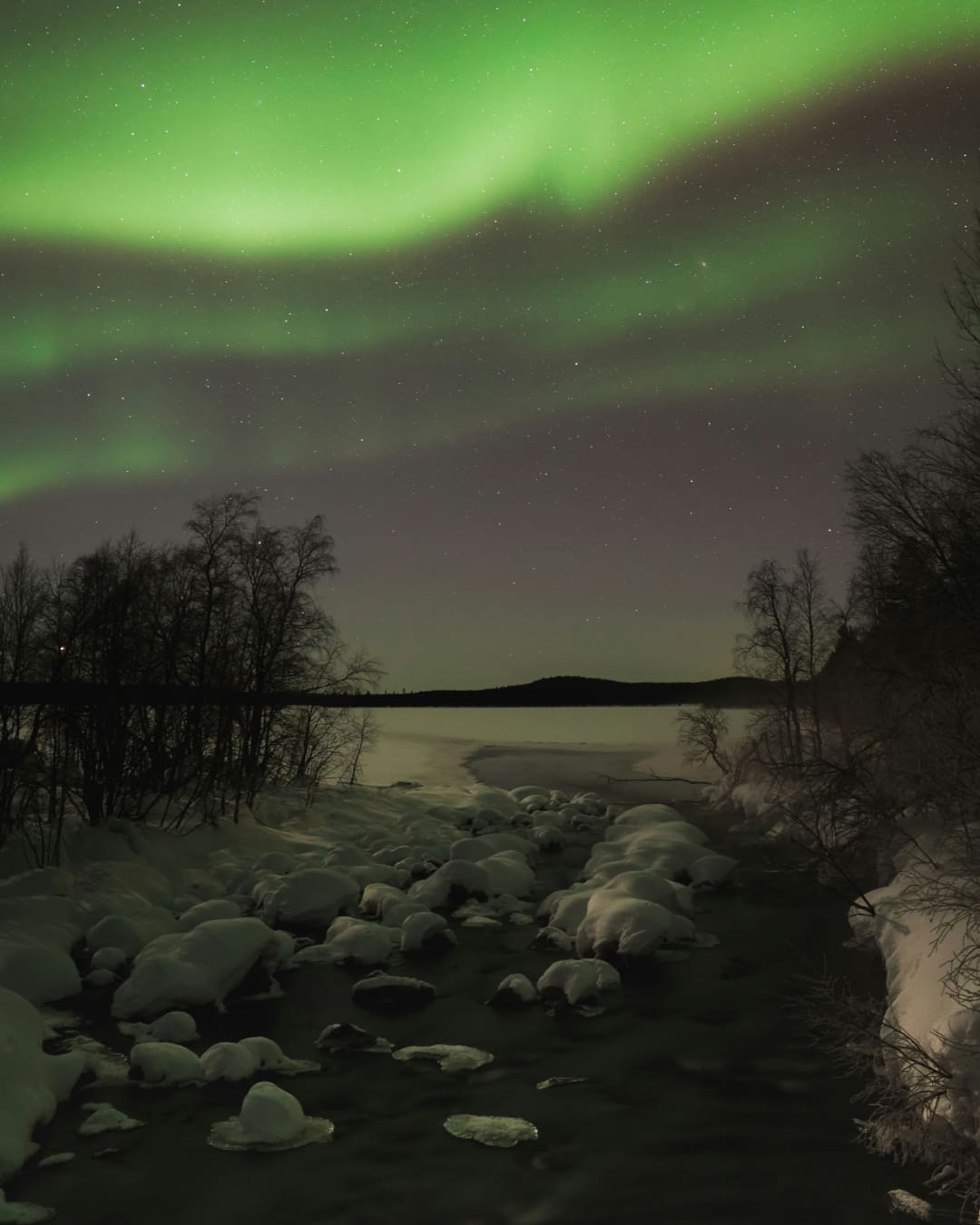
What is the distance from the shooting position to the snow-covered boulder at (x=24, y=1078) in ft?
28.2

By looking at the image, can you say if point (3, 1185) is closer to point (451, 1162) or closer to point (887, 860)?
point (451, 1162)

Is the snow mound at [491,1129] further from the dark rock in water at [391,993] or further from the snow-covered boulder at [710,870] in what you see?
the snow-covered boulder at [710,870]

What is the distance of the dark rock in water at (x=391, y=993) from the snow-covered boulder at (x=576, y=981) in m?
1.73

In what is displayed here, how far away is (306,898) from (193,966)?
5013 mm

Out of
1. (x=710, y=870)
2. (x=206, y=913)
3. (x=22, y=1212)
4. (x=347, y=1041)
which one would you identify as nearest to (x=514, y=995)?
(x=347, y=1041)

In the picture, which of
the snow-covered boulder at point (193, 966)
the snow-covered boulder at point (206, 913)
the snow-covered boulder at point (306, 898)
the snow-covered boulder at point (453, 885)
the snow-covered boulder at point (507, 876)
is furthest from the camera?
the snow-covered boulder at point (507, 876)

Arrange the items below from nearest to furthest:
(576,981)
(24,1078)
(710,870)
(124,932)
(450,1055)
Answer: (24,1078), (450,1055), (576,981), (124,932), (710,870)

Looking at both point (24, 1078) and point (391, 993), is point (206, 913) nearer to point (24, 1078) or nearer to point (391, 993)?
point (391, 993)

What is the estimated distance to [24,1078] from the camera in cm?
953

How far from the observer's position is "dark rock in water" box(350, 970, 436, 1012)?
13.6 metres

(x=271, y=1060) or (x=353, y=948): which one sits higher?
(x=271, y=1060)

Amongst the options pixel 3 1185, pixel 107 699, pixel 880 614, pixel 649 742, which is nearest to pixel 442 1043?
pixel 3 1185

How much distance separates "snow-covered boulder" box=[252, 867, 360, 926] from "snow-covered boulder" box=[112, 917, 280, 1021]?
339 cm

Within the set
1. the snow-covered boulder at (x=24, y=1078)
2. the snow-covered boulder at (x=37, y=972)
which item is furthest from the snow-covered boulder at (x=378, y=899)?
the snow-covered boulder at (x=24, y=1078)
